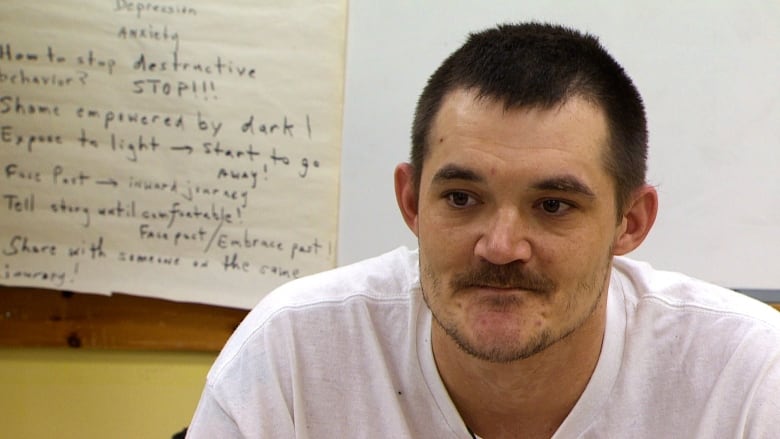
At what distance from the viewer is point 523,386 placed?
1060mm

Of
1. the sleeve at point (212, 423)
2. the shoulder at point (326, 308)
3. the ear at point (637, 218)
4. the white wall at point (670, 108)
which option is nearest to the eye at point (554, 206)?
the ear at point (637, 218)

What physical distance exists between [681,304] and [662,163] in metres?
0.73

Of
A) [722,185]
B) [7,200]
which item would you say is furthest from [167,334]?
[722,185]

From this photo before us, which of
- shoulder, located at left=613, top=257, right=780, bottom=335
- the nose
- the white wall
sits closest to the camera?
the nose

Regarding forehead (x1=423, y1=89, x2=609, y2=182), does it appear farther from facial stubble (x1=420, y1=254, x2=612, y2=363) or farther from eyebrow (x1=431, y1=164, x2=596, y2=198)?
facial stubble (x1=420, y1=254, x2=612, y2=363)

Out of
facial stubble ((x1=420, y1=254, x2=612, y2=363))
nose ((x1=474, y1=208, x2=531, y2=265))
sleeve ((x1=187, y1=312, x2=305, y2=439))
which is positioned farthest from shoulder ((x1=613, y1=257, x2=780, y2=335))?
sleeve ((x1=187, y1=312, x2=305, y2=439))

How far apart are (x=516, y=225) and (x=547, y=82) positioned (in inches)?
7.2

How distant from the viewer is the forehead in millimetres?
918

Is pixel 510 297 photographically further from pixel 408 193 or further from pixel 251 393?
pixel 251 393

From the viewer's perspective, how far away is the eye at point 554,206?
931mm

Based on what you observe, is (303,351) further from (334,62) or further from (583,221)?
(334,62)

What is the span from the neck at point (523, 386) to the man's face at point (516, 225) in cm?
11

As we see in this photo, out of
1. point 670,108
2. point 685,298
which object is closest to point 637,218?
point 685,298

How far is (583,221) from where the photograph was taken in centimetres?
95
